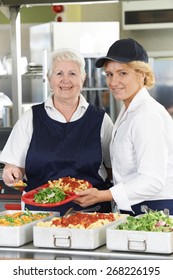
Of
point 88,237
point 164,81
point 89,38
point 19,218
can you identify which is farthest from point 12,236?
point 164,81

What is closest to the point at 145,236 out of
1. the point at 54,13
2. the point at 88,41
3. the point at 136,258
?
the point at 136,258

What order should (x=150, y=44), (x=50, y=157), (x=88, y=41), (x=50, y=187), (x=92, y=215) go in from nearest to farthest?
1. (x=92, y=215)
2. (x=50, y=187)
3. (x=50, y=157)
4. (x=88, y=41)
5. (x=150, y=44)

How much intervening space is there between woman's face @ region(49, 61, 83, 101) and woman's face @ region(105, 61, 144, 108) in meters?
0.29

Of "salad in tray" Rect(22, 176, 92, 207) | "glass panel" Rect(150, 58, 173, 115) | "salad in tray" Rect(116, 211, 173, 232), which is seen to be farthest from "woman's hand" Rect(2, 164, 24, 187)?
"glass panel" Rect(150, 58, 173, 115)

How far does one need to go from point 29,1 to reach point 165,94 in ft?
13.4

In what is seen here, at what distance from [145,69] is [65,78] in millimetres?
448

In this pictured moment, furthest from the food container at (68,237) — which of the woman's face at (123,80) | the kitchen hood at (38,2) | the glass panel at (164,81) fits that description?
the glass panel at (164,81)

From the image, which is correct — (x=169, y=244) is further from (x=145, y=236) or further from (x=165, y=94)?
(x=165, y=94)

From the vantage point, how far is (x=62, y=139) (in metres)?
3.21

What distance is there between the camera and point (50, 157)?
10.3 ft

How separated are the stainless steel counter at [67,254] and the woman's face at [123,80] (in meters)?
0.81

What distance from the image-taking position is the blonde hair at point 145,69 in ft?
9.41

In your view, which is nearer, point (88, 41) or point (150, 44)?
point (88, 41)
